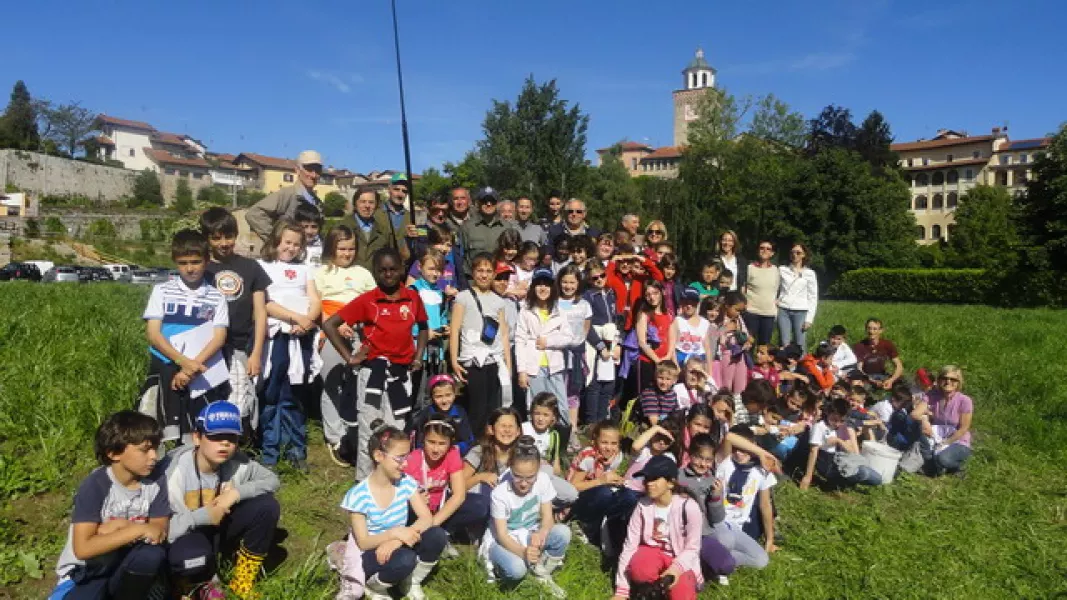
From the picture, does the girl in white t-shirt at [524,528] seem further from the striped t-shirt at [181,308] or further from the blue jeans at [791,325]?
the blue jeans at [791,325]

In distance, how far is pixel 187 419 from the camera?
4414mm

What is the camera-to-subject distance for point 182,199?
7256cm

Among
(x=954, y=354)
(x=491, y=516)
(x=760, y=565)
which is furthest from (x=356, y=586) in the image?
(x=954, y=354)

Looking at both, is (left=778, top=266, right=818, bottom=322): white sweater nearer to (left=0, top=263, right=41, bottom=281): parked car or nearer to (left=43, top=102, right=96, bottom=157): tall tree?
(left=0, top=263, right=41, bottom=281): parked car

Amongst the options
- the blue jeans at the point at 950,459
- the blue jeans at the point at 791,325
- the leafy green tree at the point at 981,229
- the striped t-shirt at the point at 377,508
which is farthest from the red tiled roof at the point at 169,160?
Answer: the striped t-shirt at the point at 377,508

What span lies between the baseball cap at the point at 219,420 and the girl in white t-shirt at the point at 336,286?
1735mm

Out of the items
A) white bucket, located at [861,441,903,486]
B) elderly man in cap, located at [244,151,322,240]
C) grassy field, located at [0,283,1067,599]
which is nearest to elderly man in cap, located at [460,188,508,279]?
elderly man in cap, located at [244,151,322,240]

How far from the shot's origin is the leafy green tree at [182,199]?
66.5 meters

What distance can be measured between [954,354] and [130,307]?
13.9 meters

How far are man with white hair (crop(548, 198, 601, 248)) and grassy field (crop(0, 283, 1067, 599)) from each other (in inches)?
132

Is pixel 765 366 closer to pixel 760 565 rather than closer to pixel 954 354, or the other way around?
pixel 760 565

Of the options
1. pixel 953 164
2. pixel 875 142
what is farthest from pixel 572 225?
pixel 953 164

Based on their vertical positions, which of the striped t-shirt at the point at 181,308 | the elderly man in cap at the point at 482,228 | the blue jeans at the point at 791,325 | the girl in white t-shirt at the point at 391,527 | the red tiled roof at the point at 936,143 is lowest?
the girl in white t-shirt at the point at 391,527

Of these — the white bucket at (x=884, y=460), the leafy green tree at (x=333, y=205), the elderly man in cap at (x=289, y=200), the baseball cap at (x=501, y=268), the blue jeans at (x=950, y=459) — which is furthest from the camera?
the leafy green tree at (x=333, y=205)
